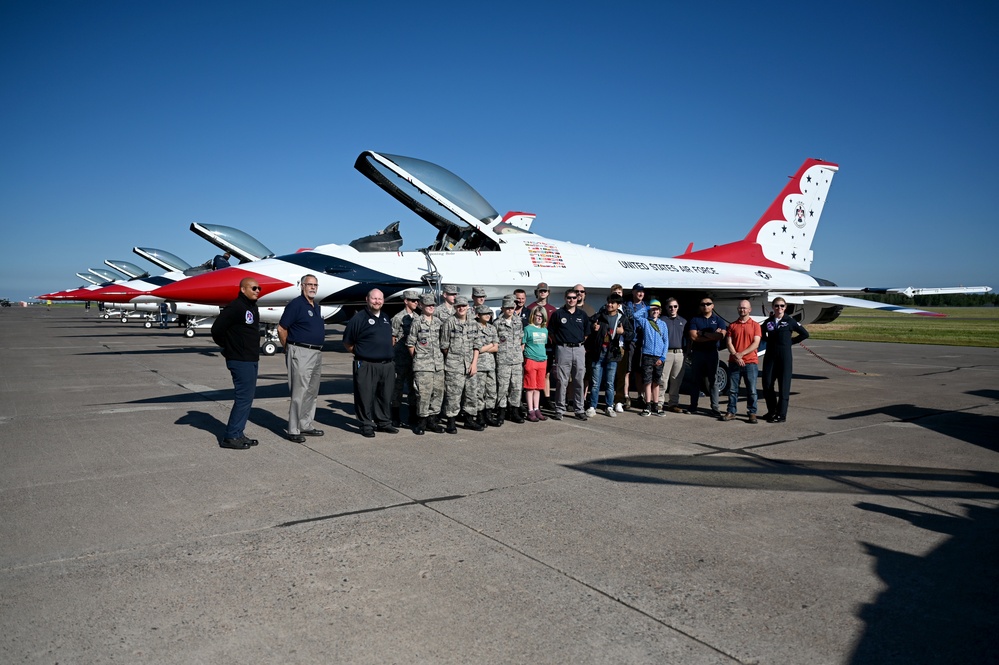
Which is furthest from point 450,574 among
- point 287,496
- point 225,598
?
point 287,496

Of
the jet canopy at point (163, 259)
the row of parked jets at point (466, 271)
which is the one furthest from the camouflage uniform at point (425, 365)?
the jet canopy at point (163, 259)

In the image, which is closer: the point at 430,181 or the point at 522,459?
the point at 522,459

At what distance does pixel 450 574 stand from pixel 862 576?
2230mm

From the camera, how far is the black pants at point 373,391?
7.00m

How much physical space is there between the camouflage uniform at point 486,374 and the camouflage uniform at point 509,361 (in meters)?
0.08

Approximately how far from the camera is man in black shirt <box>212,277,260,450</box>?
20.0 feet

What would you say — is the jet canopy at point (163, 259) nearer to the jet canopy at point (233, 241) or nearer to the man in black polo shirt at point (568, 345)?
the jet canopy at point (233, 241)

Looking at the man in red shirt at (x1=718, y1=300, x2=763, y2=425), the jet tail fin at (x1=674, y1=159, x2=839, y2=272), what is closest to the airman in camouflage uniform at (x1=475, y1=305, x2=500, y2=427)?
the man in red shirt at (x1=718, y1=300, x2=763, y2=425)

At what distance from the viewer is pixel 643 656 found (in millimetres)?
2594

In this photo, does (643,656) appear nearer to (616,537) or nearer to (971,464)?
(616,537)

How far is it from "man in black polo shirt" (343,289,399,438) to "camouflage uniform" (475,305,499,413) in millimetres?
1040

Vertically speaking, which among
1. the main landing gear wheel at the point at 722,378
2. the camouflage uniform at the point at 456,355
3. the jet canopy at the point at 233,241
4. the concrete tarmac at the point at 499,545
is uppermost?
the jet canopy at the point at 233,241

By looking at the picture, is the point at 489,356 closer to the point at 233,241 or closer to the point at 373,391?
the point at 373,391

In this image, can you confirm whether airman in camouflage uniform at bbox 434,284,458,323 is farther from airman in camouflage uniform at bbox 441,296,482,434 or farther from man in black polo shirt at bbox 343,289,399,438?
man in black polo shirt at bbox 343,289,399,438
